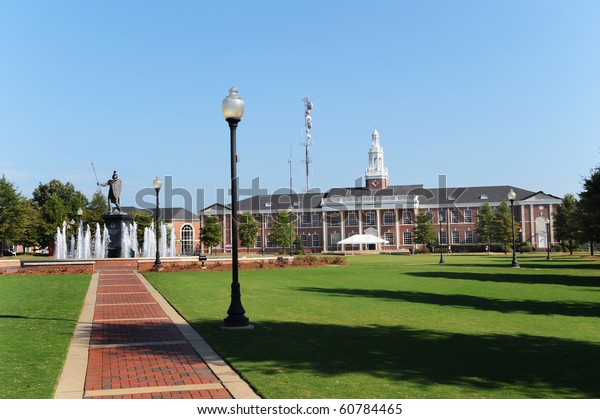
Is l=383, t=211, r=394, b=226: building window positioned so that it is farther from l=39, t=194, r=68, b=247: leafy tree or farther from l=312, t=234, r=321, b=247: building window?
l=39, t=194, r=68, b=247: leafy tree

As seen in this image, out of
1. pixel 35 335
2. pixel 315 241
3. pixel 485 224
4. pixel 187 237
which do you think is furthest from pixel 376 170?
pixel 35 335

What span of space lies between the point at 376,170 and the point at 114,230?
72826 mm

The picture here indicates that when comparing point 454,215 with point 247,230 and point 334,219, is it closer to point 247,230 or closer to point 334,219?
point 334,219

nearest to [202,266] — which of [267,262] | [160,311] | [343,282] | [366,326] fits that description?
[267,262]

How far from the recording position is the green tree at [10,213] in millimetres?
61562

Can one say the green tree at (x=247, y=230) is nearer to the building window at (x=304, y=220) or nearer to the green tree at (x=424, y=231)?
the building window at (x=304, y=220)

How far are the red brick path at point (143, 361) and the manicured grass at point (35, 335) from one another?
1.74 ft

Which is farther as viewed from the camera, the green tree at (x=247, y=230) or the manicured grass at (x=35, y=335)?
the green tree at (x=247, y=230)

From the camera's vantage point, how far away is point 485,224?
85.7m

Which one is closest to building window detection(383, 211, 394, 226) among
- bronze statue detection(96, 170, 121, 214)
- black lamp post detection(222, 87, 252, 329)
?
bronze statue detection(96, 170, 121, 214)

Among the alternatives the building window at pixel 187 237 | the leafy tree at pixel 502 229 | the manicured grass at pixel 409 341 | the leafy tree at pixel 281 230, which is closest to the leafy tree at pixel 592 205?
the manicured grass at pixel 409 341
